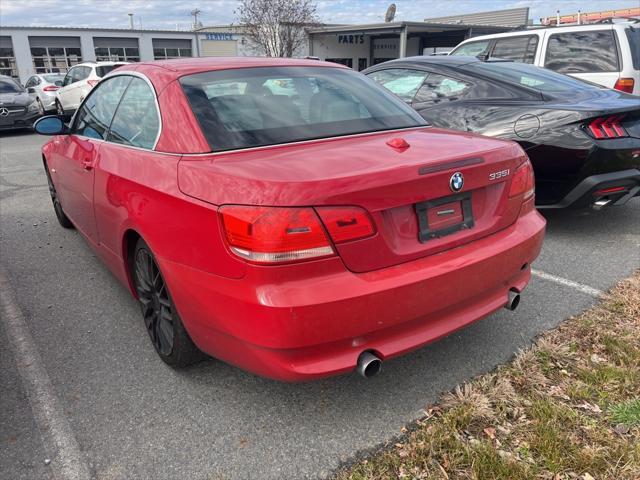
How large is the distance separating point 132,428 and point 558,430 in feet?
6.23

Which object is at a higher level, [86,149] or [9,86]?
[86,149]

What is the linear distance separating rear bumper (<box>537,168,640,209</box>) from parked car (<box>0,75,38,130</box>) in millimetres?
13293

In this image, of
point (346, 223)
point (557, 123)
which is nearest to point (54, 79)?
point (557, 123)

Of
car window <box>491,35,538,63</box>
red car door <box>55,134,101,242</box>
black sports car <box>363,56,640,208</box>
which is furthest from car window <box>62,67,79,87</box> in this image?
black sports car <box>363,56,640,208</box>

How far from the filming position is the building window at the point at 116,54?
38.4 meters

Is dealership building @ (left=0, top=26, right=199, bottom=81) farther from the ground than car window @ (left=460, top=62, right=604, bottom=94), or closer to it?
closer to it

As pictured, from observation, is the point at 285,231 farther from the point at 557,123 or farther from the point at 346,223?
the point at 557,123

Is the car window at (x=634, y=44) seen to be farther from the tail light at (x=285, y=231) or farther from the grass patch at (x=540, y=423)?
the tail light at (x=285, y=231)

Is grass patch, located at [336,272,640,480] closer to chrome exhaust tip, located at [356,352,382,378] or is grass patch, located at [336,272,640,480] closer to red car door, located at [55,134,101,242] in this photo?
chrome exhaust tip, located at [356,352,382,378]

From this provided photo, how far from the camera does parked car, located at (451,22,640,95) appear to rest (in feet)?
22.2

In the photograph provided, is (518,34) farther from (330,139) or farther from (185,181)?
(185,181)

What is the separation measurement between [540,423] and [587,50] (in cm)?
663

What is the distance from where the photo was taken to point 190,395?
253 cm

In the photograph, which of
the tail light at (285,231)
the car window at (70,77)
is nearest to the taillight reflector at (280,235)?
the tail light at (285,231)
